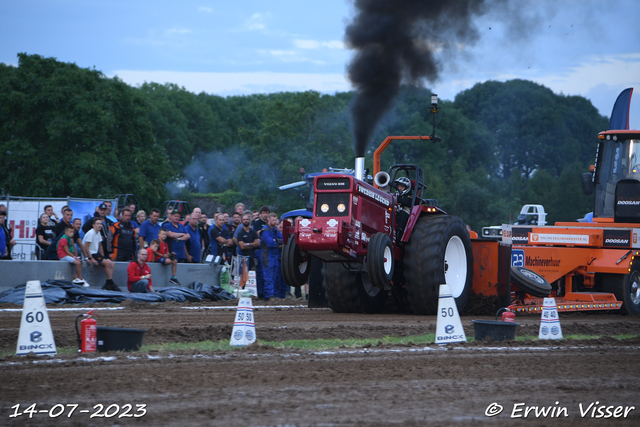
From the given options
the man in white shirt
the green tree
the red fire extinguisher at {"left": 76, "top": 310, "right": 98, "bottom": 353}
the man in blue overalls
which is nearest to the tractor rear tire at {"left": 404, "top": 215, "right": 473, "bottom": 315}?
the man in blue overalls

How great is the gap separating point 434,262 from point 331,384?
16.5 feet

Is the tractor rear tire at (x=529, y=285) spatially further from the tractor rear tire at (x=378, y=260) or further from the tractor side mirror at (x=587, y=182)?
the tractor side mirror at (x=587, y=182)

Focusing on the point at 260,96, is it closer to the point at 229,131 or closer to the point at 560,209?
the point at 229,131

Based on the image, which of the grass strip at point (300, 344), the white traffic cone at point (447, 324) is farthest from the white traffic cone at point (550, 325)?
the white traffic cone at point (447, 324)

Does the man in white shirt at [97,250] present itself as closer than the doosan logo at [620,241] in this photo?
No

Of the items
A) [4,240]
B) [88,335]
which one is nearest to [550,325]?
[88,335]

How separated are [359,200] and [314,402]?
522 cm

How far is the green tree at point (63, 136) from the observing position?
3766cm

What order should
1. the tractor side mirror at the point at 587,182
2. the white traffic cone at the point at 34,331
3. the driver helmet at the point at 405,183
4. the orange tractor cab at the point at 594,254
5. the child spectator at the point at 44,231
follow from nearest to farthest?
the white traffic cone at the point at 34,331 → the driver helmet at the point at 405,183 → the orange tractor cab at the point at 594,254 → the tractor side mirror at the point at 587,182 → the child spectator at the point at 44,231

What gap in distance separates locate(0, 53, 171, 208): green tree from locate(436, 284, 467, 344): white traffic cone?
108 feet

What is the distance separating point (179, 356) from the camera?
6.32 m

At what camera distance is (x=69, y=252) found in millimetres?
13156

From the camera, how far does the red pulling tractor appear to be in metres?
9.42

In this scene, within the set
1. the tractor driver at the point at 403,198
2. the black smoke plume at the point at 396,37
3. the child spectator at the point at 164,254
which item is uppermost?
the black smoke plume at the point at 396,37
